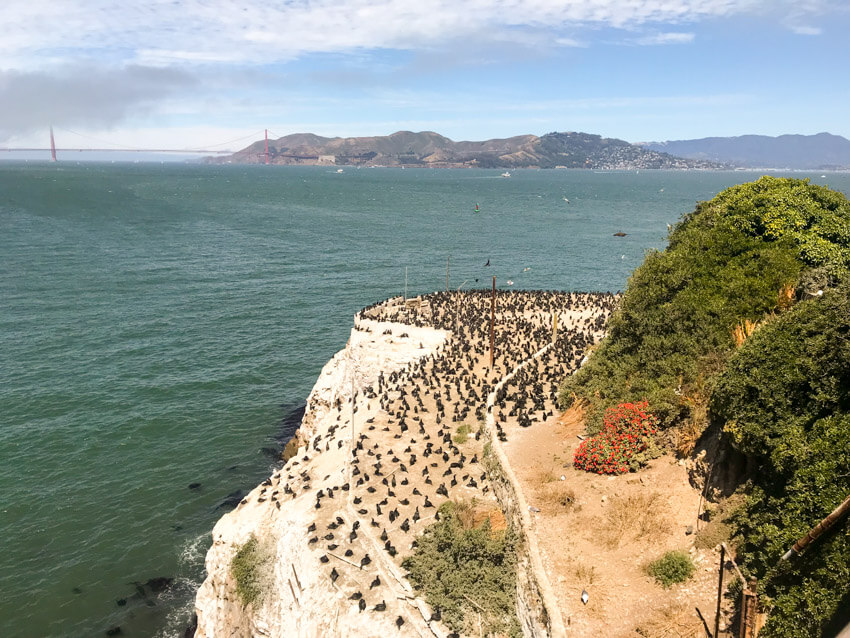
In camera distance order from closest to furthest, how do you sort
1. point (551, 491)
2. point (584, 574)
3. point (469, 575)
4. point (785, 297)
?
1. point (584, 574)
2. point (469, 575)
3. point (551, 491)
4. point (785, 297)

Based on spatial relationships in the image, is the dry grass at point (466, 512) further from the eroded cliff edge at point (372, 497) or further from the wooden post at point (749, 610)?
the wooden post at point (749, 610)

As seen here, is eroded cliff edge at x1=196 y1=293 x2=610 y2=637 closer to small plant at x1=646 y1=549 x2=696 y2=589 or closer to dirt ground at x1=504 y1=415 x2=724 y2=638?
dirt ground at x1=504 y1=415 x2=724 y2=638

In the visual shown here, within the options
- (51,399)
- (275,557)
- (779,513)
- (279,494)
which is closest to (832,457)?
(779,513)

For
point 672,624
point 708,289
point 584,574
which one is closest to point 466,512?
point 584,574

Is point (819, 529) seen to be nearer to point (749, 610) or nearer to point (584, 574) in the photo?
point (749, 610)

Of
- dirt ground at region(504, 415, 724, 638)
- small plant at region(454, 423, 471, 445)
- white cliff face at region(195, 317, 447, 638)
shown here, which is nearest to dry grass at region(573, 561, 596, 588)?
dirt ground at region(504, 415, 724, 638)
